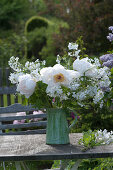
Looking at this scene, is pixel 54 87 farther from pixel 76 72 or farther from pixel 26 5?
pixel 26 5

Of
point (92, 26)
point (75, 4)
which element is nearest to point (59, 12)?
point (75, 4)

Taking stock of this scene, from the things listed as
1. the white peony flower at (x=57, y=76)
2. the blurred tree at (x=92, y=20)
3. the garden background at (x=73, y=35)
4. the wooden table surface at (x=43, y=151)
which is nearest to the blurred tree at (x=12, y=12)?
the garden background at (x=73, y=35)

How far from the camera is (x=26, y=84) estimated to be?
8.92 ft

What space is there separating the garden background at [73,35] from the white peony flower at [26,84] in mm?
292

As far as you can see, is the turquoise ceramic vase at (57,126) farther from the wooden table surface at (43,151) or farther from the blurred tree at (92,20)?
the blurred tree at (92,20)

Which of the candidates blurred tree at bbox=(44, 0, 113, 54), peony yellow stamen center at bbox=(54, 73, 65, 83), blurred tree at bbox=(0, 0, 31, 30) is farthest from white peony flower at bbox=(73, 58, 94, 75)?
blurred tree at bbox=(0, 0, 31, 30)

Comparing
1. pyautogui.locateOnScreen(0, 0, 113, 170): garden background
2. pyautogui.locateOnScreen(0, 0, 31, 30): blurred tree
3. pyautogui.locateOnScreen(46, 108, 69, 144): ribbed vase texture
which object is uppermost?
pyautogui.locateOnScreen(0, 0, 31, 30): blurred tree

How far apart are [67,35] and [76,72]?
22.7ft

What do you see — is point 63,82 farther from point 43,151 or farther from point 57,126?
point 43,151

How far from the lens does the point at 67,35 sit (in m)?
9.59

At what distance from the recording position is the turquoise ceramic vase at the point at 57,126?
9.50 feet

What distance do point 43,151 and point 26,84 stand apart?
1.54ft

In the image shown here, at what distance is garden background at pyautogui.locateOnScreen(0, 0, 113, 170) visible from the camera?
5.32 metres

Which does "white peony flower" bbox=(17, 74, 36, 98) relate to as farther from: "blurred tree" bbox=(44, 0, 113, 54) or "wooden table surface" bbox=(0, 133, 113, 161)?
"blurred tree" bbox=(44, 0, 113, 54)
